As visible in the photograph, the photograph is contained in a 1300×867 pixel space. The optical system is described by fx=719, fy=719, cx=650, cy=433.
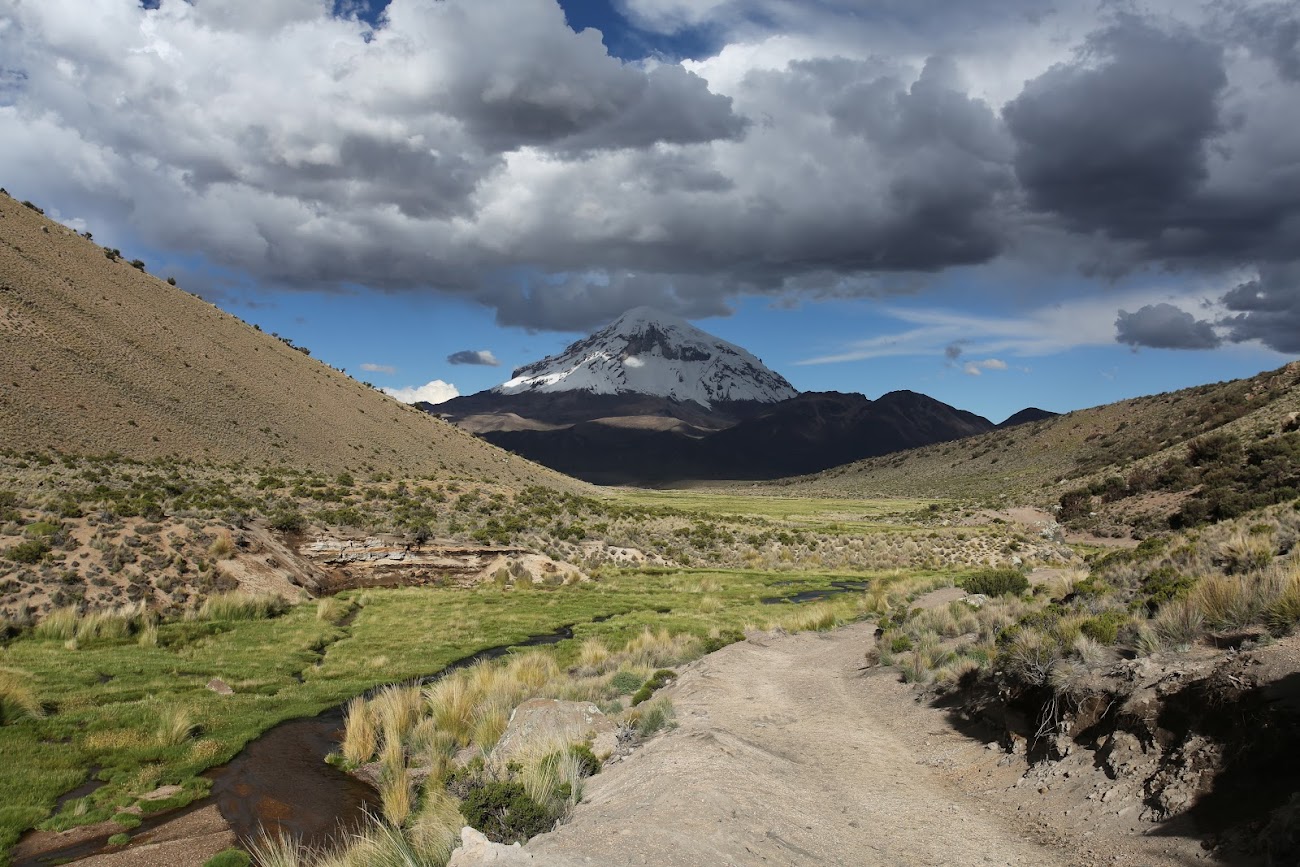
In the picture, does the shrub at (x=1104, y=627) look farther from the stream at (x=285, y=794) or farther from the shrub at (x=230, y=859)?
the shrub at (x=230, y=859)

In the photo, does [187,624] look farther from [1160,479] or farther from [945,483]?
[945,483]

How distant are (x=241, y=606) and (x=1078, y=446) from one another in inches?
4910

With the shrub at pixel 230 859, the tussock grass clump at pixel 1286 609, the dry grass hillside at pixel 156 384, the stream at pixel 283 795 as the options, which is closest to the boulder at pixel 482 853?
the stream at pixel 283 795

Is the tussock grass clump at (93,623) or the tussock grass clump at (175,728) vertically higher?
the tussock grass clump at (93,623)

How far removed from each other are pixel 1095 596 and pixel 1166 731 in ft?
25.5

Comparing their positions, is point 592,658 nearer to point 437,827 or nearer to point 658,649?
point 658,649

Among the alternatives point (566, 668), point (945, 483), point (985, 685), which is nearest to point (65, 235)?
point (566, 668)

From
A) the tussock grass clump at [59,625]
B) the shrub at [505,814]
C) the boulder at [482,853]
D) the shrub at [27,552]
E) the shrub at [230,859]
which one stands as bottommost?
the shrub at [230,859]

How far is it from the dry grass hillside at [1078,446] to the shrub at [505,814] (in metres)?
67.2

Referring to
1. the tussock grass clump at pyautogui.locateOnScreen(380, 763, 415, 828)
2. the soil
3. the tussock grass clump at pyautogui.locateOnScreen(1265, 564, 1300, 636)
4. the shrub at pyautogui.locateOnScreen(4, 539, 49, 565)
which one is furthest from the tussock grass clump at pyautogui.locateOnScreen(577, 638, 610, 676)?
the shrub at pyautogui.locateOnScreen(4, 539, 49, 565)

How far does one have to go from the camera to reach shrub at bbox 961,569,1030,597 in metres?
25.8

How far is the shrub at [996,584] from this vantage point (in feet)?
84.6

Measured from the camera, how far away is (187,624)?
24.3 meters

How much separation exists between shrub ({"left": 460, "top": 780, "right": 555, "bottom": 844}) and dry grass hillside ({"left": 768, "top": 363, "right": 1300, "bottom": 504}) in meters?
67.2
